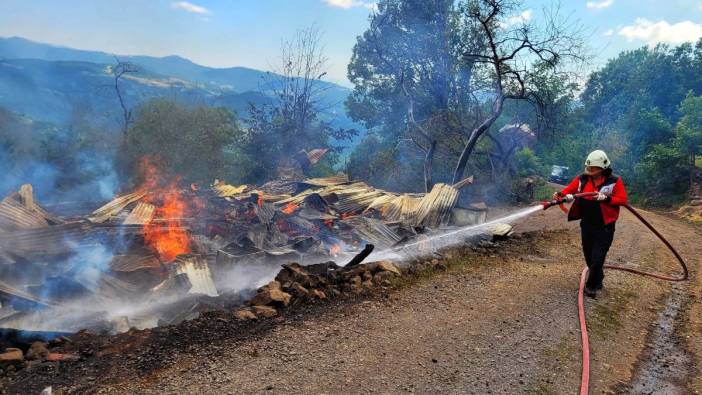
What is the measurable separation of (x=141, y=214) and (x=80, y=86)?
58605 millimetres

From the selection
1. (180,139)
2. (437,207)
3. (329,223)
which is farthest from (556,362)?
(180,139)

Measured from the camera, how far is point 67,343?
380 centimetres

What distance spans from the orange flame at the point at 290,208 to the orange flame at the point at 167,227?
2555 mm

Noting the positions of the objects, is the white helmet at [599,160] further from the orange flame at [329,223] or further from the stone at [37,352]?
the stone at [37,352]

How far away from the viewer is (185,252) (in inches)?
307

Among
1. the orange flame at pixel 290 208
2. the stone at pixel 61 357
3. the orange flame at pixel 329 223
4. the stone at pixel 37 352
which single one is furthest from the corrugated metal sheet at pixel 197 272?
the orange flame at pixel 329 223

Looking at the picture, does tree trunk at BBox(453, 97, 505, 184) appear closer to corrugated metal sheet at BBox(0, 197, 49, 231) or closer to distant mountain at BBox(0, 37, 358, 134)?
distant mountain at BBox(0, 37, 358, 134)

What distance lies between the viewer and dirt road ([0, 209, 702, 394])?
324 cm

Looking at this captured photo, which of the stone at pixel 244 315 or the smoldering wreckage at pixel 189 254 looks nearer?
the stone at pixel 244 315

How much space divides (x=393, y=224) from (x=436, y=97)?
15.6 meters

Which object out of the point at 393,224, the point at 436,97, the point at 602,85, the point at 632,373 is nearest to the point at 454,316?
the point at 632,373

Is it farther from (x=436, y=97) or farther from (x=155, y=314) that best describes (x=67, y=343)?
(x=436, y=97)

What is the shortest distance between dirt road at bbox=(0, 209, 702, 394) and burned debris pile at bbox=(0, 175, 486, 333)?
0.71 meters

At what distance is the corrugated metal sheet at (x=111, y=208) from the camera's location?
29.1ft
